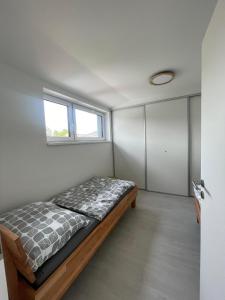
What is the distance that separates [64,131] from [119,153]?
1648 mm

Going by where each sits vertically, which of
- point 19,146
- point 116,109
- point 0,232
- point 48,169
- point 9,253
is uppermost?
point 116,109

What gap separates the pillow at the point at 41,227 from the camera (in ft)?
3.14

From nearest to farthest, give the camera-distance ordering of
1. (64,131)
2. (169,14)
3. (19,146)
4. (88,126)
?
(169,14) → (19,146) → (64,131) → (88,126)

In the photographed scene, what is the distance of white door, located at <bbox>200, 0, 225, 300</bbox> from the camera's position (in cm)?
64

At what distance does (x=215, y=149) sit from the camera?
732mm

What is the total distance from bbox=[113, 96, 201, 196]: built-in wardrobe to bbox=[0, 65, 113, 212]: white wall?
5.62 ft

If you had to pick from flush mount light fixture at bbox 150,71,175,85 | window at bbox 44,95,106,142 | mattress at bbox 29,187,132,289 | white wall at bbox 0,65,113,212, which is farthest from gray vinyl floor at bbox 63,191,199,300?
flush mount light fixture at bbox 150,71,175,85

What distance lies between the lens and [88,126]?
304 cm

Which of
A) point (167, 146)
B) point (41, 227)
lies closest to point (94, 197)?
point (41, 227)

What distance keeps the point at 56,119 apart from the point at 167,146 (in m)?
2.30

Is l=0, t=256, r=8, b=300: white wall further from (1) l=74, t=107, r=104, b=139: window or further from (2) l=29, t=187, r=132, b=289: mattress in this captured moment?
(1) l=74, t=107, r=104, b=139: window

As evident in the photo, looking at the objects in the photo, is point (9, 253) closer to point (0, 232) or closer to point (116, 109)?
point (0, 232)

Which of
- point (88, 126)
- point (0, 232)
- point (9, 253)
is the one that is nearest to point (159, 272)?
point (9, 253)

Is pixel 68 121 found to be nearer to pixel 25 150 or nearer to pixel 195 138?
pixel 25 150
